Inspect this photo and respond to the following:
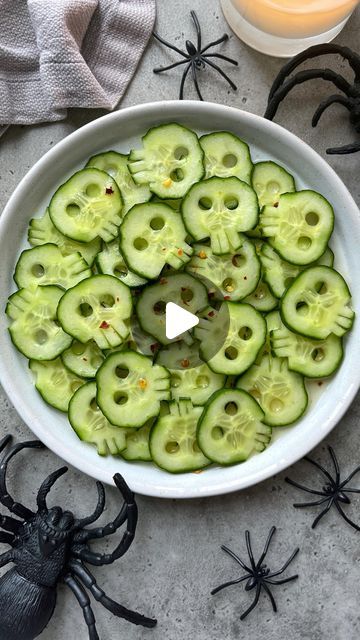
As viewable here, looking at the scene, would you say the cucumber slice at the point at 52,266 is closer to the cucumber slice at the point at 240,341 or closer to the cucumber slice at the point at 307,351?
the cucumber slice at the point at 240,341

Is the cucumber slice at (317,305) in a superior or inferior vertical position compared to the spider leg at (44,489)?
superior

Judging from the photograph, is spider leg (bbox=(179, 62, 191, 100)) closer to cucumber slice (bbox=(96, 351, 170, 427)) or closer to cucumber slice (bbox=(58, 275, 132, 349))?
cucumber slice (bbox=(58, 275, 132, 349))

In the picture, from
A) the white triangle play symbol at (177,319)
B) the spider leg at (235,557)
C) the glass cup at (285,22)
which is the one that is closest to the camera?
the glass cup at (285,22)

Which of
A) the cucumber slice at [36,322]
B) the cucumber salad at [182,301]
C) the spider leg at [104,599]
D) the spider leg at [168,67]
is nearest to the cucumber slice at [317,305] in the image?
the cucumber salad at [182,301]

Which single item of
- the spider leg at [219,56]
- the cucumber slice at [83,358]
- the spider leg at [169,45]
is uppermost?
the spider leg at [219,56]

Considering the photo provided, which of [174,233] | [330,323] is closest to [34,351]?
[174,233]

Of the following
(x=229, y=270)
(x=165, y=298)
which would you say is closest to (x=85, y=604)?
(x=165, y=298)

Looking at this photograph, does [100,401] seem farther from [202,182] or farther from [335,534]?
[335,534]
